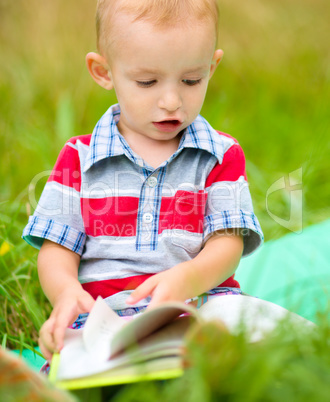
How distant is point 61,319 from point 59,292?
0.40 ft

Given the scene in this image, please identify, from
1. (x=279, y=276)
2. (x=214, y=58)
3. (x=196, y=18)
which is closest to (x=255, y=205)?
(x=279, y=276)

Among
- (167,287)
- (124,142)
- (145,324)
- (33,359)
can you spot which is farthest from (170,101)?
(33,359)

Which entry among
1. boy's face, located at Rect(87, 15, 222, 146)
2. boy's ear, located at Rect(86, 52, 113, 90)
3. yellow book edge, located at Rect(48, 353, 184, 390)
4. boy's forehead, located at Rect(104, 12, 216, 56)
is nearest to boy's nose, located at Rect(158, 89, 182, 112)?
boy's face, located at Rect(87, 15, 222, 146)

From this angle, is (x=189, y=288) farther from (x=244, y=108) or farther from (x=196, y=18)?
(x=244, y=108)

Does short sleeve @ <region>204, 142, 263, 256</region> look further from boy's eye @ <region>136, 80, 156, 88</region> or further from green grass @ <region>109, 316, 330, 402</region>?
green grass @ <region>109, 316, 330, 402</region>

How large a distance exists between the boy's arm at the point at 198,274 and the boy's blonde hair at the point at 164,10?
49 centimetres

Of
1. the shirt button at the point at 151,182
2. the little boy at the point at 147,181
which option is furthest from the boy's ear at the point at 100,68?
the shirt button at the point at 151,182

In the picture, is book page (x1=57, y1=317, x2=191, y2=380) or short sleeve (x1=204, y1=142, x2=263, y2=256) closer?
book page (x1=57, y1=317, x2=191, y2=380)

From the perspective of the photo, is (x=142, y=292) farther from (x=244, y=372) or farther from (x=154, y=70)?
(x=154, y=70)

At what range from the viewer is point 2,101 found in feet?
9.62

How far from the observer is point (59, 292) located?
1.25 m

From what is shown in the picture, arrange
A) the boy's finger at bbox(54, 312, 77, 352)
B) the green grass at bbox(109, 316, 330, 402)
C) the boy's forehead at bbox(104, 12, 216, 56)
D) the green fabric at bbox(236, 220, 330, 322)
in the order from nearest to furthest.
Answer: the green grass at bbox(109, 316, 330, 402), the boy's finger at bbox(54, 312, 77, 352), the boy's forehead at bbox(104, 12, 216, 56), the green fabric at bbox(236, 220, 330, 322)

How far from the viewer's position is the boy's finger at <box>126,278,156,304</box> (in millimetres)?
1103

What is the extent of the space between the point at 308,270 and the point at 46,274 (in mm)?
820
